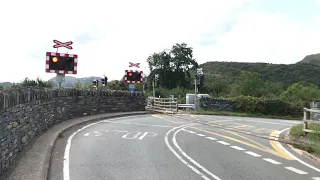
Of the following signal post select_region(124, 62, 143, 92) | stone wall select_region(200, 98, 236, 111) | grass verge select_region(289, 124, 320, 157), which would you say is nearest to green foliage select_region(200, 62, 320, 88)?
stone wall select_region(200, 98, 236, 111)

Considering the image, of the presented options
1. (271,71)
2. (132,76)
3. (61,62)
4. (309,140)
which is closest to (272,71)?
Answer: (271,71)

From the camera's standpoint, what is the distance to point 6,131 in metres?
7.73

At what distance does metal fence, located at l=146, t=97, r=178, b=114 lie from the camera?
32375mm

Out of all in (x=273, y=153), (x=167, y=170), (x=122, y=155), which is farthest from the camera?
(x=273, y=153)

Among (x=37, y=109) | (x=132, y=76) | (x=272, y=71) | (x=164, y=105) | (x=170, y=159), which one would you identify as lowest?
(x=170, y=159)

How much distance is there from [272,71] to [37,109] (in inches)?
5298

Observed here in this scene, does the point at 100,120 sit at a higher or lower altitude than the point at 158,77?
lower

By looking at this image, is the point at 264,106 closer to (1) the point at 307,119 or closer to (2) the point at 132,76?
(2) the point at 132,76

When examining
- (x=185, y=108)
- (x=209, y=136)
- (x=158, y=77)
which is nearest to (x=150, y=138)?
(x=209, y=136)

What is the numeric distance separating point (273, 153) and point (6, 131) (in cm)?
775

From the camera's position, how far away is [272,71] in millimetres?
138500

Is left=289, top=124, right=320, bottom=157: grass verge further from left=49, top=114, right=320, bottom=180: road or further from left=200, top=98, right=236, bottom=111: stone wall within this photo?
left=200, top=98, right=236, bottom=111: stone wall

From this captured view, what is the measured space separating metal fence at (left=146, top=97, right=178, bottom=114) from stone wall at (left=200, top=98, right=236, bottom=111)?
3438 mm

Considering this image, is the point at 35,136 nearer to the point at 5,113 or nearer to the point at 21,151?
the point at 21,151
